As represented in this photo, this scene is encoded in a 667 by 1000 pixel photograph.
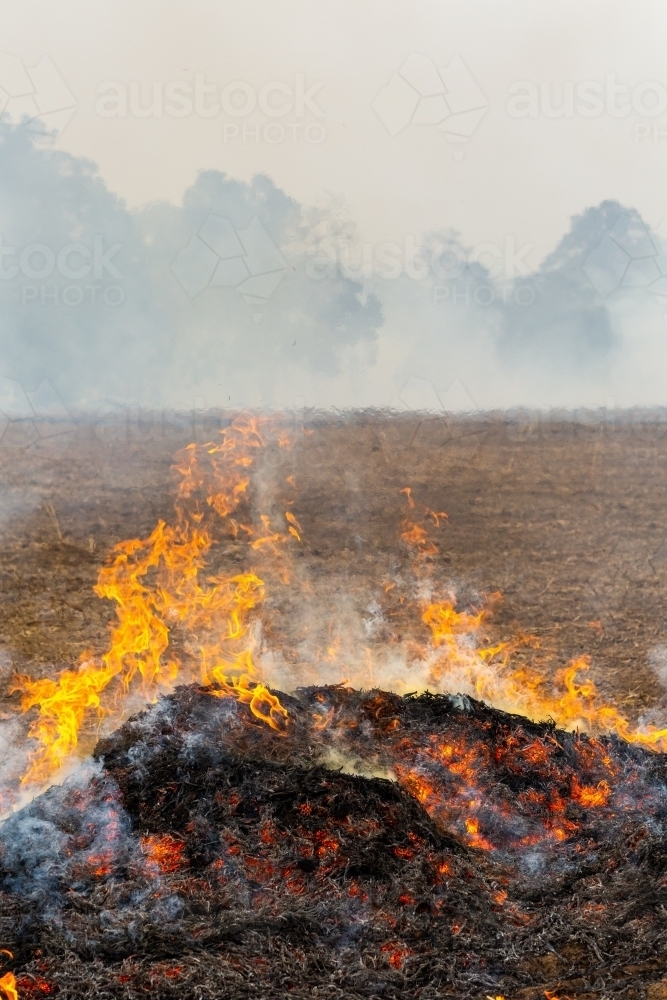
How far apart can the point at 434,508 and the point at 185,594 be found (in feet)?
6.92

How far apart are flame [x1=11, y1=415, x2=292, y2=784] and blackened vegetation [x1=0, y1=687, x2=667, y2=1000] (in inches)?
40.9

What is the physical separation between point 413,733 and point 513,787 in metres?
0.67

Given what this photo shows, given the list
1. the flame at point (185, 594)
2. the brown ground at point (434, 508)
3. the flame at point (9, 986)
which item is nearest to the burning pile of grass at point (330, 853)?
the flame at point (9, 986)

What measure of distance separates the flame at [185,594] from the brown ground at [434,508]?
0.12 m

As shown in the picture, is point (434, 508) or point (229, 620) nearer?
point (229, 620)

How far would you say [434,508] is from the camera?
18.7 feet

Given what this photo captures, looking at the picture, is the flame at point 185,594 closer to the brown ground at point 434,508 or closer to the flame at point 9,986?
the brown ground at point 434,508

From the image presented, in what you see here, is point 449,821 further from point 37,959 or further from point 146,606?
point 146,606

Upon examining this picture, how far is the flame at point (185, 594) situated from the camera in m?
5.41

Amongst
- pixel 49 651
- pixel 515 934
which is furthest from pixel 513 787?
pixel 49 651

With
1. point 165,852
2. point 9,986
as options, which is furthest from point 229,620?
point 9,986

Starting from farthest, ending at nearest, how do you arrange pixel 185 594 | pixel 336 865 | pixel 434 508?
pixel 434 508 < pixel 185 594 < pixel 336 865

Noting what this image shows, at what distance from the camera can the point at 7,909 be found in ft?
11.6

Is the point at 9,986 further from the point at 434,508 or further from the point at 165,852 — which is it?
the point at 434,508
